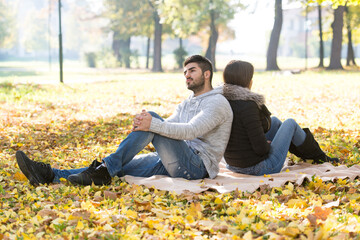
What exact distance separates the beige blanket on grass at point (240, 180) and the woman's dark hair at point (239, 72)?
995 mm

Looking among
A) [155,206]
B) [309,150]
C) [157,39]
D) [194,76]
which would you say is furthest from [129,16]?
[155,206]

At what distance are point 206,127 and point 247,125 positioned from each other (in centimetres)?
44

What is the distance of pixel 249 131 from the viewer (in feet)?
15.7

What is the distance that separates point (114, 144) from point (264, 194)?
3762 mm

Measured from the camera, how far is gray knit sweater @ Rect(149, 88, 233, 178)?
458 centimetres

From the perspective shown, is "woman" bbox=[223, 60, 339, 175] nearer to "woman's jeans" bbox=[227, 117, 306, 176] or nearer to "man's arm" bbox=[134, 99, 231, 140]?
"woman's jeans" bbox=[227, 117, 306, 176]

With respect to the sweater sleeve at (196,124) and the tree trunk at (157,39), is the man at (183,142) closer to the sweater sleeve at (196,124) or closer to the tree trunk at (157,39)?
the sweater sleeve at (196,124)

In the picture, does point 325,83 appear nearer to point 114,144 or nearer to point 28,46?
point 114,144

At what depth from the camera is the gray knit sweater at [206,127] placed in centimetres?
458

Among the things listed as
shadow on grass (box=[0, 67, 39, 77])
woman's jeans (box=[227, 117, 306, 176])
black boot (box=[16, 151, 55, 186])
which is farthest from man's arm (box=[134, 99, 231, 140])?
shadow on grass (box=[0, 67, 39, 77])

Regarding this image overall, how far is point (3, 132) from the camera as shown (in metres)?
8.88

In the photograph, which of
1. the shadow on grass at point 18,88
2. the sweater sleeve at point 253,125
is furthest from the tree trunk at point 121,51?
the sweater sleeve at point 253,125

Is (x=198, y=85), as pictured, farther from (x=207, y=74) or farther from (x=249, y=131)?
(x=249, y=131)

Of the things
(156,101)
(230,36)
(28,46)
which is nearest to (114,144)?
(156,101)
